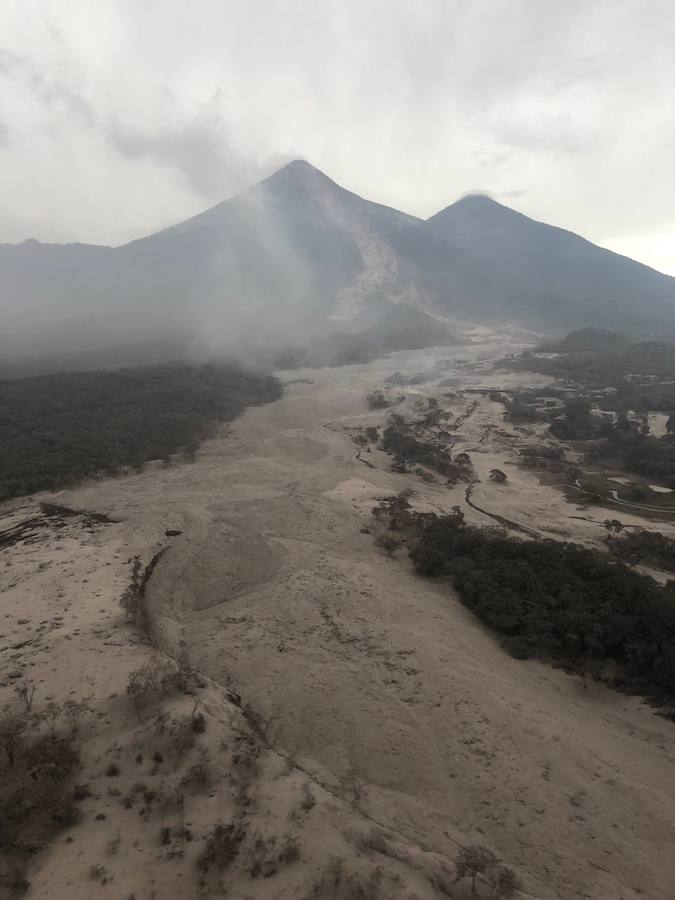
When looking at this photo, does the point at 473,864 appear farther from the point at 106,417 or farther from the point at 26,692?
the point at 106,417

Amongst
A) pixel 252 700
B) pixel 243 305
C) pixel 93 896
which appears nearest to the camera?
pixel 93 896

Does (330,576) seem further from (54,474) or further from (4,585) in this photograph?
(54,474)

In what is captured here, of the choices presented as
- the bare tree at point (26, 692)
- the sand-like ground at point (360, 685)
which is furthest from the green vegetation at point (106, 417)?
the bare tree at point (26, 692)

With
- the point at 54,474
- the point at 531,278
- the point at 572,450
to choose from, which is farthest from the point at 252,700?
the point at 531,278

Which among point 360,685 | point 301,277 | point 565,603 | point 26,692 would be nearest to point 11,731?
point 26,692

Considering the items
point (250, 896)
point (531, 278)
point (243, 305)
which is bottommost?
point (250, 896)

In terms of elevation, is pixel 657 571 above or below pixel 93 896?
below
